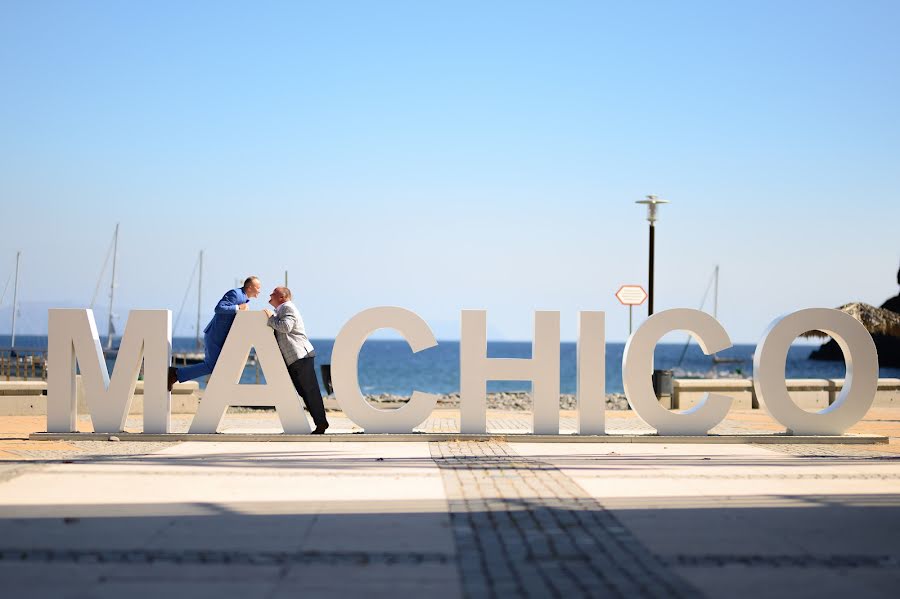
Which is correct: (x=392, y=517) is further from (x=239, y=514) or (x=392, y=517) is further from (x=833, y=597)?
(x=833, y=597)

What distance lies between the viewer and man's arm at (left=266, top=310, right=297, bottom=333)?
12.4m

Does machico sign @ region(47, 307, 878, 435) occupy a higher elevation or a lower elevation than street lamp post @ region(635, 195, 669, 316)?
lower

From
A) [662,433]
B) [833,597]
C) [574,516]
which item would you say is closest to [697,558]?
[833,597]

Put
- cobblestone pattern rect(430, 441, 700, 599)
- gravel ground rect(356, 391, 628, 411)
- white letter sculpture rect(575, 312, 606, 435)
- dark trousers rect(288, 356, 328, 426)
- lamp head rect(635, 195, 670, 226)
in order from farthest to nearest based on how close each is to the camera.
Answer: gravel ground rect(356, 391, 628, 411), lamp head rect(635, 195, 670, 226), white letter sculpture rect(575, 312, 606, 435), dark trousers rect(288, 356, 328, 426), cobblestone pattern rect(430, 441, 700, 599)

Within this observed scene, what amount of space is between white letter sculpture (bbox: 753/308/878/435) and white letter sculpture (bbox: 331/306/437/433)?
4223mm

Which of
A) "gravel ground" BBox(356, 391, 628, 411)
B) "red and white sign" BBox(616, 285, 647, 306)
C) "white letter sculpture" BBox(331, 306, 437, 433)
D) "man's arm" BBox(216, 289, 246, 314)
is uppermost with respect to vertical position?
"red and white sign" BBox(616, 285, 647, 306)

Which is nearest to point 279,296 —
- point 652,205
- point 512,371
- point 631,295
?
point 512,371

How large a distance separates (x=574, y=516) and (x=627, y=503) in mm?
783

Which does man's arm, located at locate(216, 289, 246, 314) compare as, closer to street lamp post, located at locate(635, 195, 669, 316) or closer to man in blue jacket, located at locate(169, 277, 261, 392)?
man in blue jacket, located at locate(169, 277, 261, 392)

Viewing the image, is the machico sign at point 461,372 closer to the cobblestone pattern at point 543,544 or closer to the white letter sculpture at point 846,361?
the white letter sculpture at point 846,361

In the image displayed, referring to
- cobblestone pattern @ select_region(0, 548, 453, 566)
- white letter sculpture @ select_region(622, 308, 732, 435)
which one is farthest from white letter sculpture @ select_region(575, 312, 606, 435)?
cobblestone pattern @ select_region(0, 548, 453, 566)

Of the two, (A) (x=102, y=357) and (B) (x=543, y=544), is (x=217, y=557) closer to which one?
(B) (x=543, y=544)

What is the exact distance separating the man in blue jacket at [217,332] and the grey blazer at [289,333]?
560mm

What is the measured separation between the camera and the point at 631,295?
2105cm
